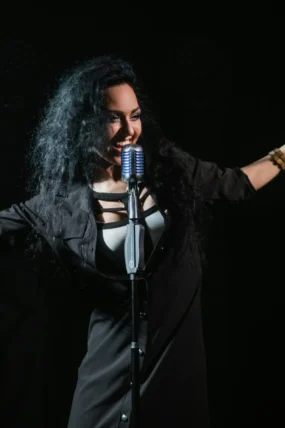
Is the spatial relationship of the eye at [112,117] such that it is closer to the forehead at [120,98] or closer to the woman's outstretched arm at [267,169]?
the forehead at [120,98]

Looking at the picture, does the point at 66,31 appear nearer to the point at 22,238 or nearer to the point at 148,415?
the point at 22,238

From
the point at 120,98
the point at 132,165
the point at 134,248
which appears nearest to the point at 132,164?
the point at 132,165

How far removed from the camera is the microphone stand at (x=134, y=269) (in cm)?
133

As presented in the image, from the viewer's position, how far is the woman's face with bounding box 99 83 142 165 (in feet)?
5.82

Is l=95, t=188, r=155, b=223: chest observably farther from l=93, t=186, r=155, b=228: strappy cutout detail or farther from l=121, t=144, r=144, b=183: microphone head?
l=121, t=144, r=144, b=183: microphone head

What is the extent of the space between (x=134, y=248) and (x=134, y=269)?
0.19 ft

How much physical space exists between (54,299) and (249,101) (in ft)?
4.29

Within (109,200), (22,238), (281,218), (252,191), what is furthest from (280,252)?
(22,238)

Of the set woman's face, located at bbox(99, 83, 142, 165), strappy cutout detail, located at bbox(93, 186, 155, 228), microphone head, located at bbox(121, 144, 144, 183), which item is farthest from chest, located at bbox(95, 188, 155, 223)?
microphone head, located at bbox(121, 144, 144, 183)

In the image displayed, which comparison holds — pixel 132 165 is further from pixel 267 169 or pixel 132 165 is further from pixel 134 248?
pixel 267 169

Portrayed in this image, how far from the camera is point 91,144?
191 cm

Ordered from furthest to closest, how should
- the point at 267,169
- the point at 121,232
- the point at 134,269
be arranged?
the point at 267,169
the point at 121,232
the point at 134,269

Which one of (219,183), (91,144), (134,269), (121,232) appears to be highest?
(91,144)

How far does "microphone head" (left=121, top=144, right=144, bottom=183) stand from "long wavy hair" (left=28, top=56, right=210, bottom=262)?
17.0 inches
